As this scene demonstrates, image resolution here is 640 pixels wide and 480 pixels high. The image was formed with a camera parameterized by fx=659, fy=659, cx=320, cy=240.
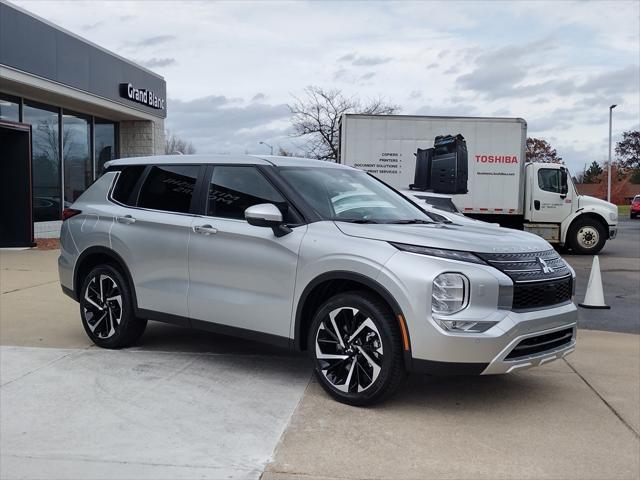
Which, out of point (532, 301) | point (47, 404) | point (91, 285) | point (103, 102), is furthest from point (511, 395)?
point (103, 102)

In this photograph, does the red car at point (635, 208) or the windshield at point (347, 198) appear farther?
the red car at point (635, 208)

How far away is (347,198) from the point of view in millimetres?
5449

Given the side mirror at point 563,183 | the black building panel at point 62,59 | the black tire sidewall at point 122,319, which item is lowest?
the black tire sidewall at point 122,319

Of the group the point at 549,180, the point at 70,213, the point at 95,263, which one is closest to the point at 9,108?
the point at 70,213

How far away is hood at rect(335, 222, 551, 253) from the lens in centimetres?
444

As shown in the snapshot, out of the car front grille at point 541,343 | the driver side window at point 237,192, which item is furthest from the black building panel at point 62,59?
the car front grille at point 541,343

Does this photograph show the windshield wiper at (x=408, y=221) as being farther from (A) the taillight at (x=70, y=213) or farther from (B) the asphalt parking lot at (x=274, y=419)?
(A) the taillight at (x=70, y=213)

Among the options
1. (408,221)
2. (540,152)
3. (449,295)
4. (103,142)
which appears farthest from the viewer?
(540,152)

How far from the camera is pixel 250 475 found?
11.8ft

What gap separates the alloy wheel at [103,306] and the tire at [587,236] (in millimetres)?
14949

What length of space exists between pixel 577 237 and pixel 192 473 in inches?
652

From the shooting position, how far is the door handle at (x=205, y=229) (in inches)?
212

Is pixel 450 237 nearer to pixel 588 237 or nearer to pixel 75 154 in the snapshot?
pixel 588 237

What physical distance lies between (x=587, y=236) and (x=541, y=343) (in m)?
14.8
